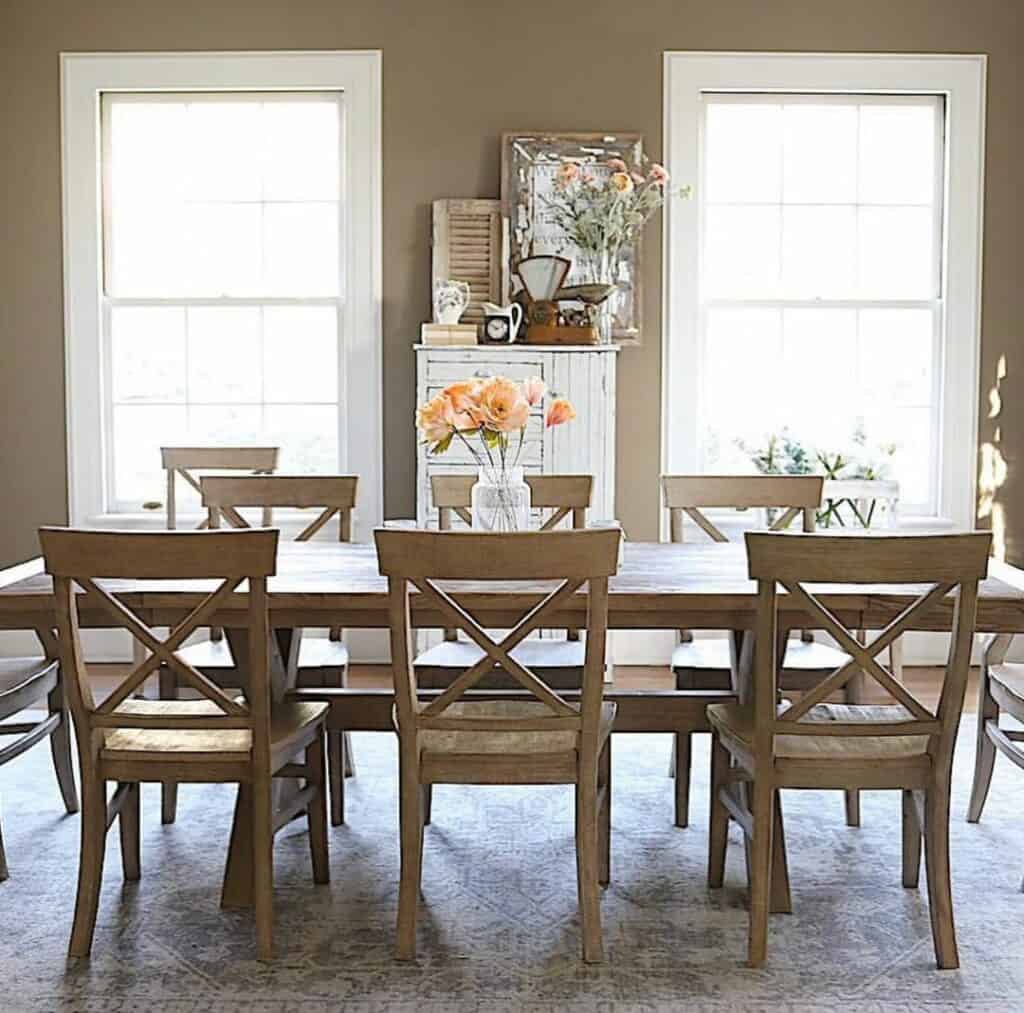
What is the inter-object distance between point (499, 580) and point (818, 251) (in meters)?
3.35

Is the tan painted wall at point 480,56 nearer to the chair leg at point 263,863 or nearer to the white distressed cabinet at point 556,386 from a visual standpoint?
the white distressed cabinet at point 556,386

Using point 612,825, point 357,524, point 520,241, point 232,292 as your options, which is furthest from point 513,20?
point 612,825

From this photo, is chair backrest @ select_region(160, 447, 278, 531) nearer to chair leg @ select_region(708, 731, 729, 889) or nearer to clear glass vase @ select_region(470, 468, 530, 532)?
clear glass vase @ select_region(470, 468, 530, 532)

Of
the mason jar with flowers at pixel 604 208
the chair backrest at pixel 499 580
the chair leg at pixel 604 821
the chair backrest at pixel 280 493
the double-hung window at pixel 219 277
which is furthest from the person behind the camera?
the double-hung window at pixel 219 277

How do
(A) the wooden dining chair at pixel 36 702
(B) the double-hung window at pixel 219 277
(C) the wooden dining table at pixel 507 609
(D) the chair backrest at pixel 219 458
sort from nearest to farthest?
(C) the wooden dining table at pixel 507 609
(A) the wooden dining chair at pixel 36 702
(D) the chair backrest at pixel 219 458
(B) the double-hung window at pixel 219 277

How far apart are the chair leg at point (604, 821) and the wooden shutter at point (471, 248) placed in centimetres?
254

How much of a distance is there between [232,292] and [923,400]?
2.80 m

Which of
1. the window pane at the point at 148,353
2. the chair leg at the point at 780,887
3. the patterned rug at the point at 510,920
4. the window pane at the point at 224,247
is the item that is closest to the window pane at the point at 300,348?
the window pane at the point at 224,247

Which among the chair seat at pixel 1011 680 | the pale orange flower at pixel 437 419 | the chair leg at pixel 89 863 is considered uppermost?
the pale orange flower at pixel 437 419

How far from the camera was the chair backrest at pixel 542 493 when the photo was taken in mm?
4172

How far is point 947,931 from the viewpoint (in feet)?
9.29

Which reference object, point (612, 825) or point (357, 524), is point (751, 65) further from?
point (612, 825)

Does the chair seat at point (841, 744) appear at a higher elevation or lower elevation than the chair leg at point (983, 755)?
higher

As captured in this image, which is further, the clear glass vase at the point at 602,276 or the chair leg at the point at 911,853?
the clear glass vase at the point at 602,276
